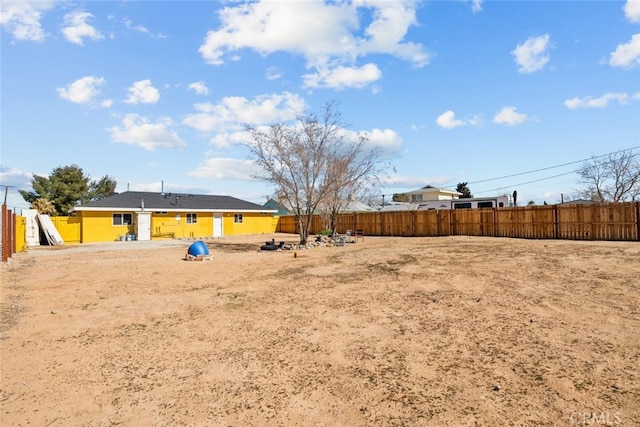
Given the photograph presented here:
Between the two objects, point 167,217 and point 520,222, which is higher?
point 167,217

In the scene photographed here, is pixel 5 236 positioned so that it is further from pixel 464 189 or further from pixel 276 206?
pixel 464 189

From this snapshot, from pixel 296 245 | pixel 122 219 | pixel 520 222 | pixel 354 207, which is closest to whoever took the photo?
pixel 296 245

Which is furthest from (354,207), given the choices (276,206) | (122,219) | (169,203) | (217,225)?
(122,219)

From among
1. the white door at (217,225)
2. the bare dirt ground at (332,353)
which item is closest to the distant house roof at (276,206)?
the white door at (217,225)

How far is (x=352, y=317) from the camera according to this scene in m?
5.64

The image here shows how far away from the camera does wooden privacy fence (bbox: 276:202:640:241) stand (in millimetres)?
16375

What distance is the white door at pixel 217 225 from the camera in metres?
31.3

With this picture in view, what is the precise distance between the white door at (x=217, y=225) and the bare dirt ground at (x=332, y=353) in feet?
75.3

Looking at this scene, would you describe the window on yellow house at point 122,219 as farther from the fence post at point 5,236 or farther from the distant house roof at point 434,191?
the distant house roof at point 434,191

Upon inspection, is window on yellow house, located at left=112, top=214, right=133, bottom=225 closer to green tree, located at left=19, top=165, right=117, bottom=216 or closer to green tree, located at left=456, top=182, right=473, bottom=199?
green tree, located at left=19, top=165, right=117, bottom=216

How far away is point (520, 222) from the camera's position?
19688 millimetres

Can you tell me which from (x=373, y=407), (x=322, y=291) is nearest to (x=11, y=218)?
(x=322, y=291)

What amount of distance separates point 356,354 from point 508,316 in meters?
2.62

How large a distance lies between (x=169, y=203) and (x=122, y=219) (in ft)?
12.6
